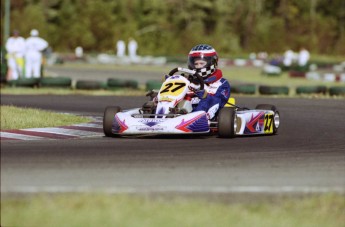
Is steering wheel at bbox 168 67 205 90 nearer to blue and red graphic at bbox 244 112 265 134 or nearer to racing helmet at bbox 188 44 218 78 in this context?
racing helmet at bbox 188 44 218 78

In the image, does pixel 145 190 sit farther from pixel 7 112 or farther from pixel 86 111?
pixel 86 111

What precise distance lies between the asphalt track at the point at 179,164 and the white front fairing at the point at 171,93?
39cm

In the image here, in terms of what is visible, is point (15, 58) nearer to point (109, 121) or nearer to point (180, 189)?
point (109, 121)

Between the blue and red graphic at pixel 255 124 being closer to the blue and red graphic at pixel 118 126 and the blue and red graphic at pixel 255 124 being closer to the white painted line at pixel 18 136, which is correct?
the blue and red graphic at pixel 118 126

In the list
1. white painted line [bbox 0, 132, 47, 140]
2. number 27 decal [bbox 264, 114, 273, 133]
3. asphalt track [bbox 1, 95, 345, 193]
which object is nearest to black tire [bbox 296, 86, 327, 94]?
asphalt track [bbox 1, 95, 345, 193]

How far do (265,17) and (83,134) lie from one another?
2758 inches

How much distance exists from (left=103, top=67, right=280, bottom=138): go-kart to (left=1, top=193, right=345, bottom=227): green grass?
172 inches

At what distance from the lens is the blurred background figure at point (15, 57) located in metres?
27.5

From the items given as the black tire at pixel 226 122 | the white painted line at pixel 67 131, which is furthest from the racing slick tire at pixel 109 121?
the black tire at pixel 226 122

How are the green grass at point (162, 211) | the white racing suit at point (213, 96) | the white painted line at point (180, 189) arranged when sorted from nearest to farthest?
the green grass at point (162, 211) < the white painted line at point (180, 189) < the white racing suit at point (213, 96)

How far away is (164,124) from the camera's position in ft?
39.5

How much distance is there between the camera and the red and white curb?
1226cm

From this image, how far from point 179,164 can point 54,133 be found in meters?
3.61

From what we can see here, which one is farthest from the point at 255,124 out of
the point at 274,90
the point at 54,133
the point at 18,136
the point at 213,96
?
the point at 274,90
